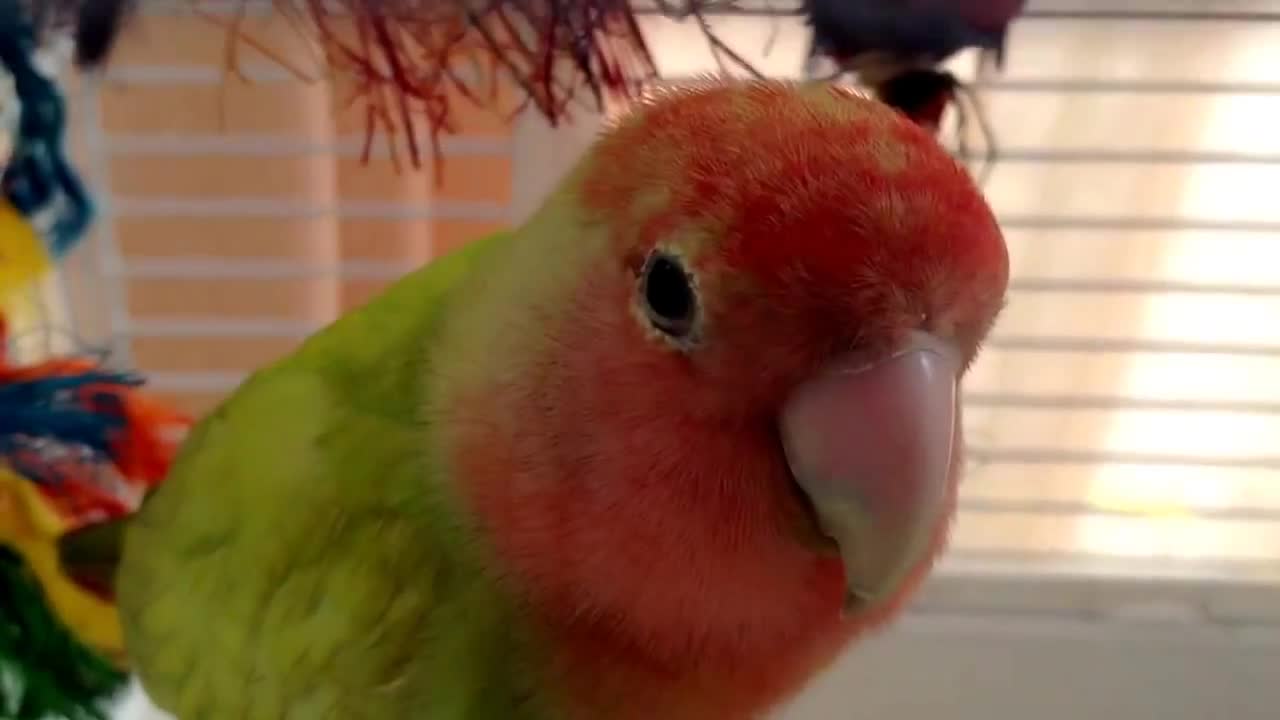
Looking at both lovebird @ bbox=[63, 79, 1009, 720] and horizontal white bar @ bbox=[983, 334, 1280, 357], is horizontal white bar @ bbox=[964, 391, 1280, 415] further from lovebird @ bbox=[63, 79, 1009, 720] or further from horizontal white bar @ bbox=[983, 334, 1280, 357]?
lovebird @ bbox=[63, 79, 1009, 720]

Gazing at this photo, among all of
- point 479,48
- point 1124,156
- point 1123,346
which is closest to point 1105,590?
point 1123,346

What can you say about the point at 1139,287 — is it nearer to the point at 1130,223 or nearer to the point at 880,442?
the point at 1130,223

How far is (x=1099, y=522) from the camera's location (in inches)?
33.6

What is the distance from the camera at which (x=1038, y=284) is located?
0.76 metres

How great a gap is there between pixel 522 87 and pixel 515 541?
252mm

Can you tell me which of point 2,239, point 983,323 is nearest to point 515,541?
point 983,323

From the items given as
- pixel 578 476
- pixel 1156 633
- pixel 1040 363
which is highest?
pixel 578 476

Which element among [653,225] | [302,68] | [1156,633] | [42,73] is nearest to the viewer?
[653,225]

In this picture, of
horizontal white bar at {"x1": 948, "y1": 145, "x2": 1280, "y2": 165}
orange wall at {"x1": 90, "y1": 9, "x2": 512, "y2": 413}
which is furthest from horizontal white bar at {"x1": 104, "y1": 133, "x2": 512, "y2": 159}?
horizontal white bar at {"x1": 948, "y1": 145, "x2": 1280, "y2": 165}

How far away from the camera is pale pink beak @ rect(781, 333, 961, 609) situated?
0.35m

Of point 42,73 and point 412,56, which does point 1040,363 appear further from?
point 42,73

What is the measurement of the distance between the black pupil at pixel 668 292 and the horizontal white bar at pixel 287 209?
370 millimetres

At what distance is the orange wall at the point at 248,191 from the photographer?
2.29 feet

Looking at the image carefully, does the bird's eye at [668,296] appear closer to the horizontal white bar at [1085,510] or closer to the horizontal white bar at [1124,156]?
the horizontal white bar at [1124,156]
